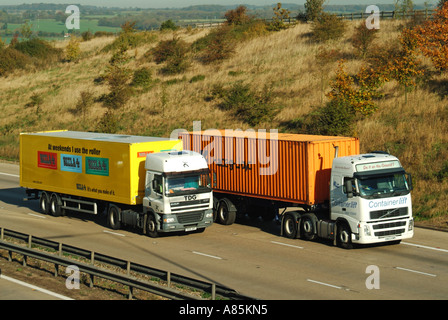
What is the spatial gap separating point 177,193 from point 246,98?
2560 cm

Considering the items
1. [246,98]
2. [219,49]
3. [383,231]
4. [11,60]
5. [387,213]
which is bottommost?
[383,231]

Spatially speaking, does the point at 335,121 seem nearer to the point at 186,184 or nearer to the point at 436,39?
the point at 436,39

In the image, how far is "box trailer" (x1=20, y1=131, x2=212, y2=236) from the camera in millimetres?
24188

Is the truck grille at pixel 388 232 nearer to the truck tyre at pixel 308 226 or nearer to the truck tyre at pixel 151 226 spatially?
the truck tyre at pixel 308 226

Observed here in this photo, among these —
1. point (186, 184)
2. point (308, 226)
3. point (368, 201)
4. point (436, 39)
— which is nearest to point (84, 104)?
point (436, 39)

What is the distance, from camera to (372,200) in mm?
21656

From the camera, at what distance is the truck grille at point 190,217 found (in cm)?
2423

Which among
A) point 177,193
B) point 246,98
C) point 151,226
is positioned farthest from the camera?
point 246,98

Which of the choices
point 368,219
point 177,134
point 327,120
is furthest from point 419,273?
point 327,120

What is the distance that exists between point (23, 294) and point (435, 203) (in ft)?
60.8

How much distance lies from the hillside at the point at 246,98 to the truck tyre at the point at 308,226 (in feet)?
20.4

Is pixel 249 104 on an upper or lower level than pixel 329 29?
lower

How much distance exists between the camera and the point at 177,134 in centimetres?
2864
